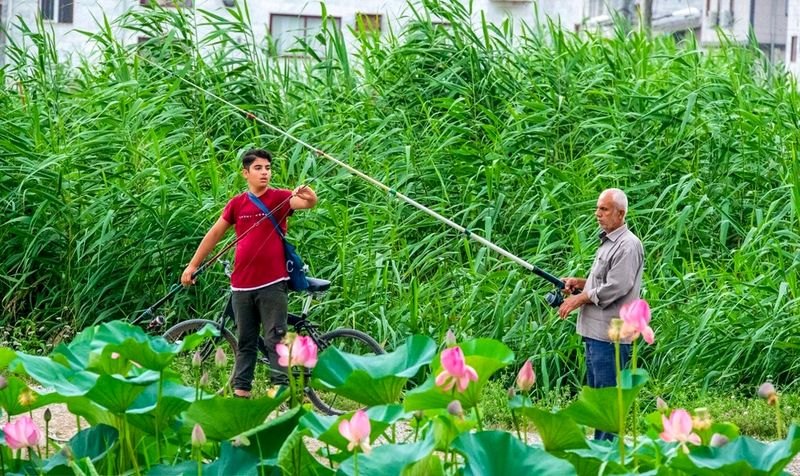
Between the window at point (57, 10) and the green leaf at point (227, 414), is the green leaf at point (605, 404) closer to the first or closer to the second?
the green leaf at point (227, 414)

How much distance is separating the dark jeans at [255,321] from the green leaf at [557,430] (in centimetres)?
402

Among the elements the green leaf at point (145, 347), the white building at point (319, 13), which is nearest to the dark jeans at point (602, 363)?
the green leaf at point (145, 347)

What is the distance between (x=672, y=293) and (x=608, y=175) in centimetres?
132

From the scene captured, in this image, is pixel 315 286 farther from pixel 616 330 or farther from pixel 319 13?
pixel 319 13

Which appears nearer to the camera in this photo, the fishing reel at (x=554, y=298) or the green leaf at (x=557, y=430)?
the green leaf at (x=557, y=430)

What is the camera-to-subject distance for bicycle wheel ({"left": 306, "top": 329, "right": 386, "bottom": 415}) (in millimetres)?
7336

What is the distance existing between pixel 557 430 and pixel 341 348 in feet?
16.2

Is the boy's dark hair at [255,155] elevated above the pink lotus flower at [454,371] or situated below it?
below

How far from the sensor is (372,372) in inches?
115

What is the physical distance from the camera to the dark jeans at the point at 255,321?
22.1 ft

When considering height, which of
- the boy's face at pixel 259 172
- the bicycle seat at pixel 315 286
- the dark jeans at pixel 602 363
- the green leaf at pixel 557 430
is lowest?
the dark jeans at pixel 602 363

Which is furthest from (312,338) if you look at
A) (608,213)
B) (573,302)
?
(608,213)

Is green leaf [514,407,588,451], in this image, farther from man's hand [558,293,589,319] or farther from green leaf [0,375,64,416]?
man's hand [558,293,589,319]

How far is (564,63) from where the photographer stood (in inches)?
444
